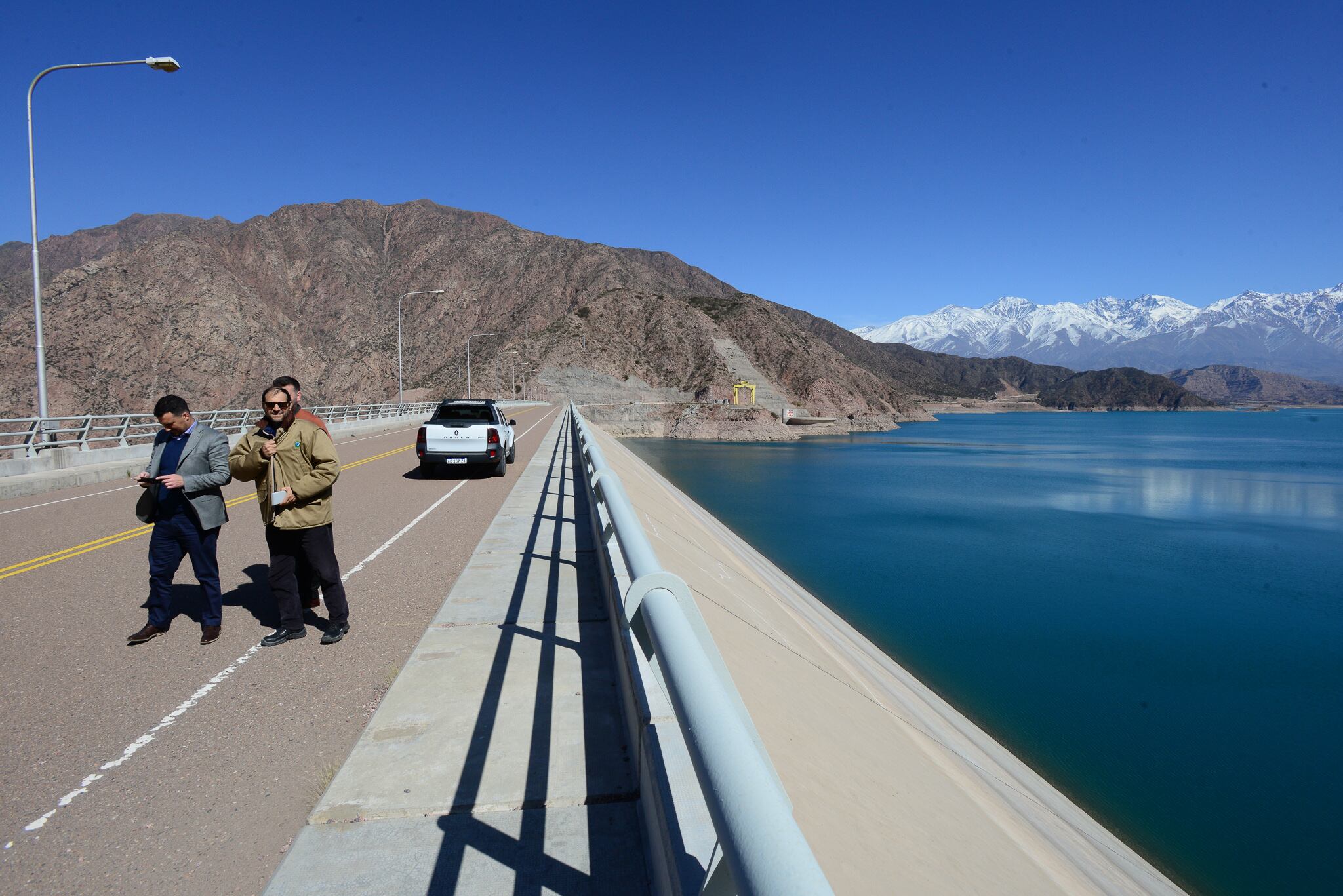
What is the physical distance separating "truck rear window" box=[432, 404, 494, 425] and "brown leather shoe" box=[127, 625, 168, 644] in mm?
10624

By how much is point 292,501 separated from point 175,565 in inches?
46.2

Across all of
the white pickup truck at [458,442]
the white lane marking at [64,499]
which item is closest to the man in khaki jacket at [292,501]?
the white lane marking at [64,499]

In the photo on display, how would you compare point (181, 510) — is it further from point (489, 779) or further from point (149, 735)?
point (489, 779)

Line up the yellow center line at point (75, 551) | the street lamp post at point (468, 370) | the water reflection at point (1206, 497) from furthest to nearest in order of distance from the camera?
the street lamp post at point (468, 370) < the water reflection at point (1206, 497) < the yellow center line at point (75, 551)

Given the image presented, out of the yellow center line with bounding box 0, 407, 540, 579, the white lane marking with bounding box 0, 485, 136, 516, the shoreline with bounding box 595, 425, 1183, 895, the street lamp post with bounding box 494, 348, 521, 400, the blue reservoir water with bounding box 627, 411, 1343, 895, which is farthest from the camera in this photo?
the street lamp post with bounding box 494, 348, 521, 400

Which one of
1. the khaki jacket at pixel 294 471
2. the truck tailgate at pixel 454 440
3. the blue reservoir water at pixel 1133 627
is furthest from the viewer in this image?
the truck tailgate at pixel 454 440

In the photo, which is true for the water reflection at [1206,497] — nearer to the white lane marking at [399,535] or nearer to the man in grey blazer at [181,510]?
the white lane marking at [399,535]

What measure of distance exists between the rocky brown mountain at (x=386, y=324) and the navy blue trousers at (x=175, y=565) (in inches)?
3425

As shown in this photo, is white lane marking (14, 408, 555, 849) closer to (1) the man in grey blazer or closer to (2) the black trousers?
(2) the black trousers

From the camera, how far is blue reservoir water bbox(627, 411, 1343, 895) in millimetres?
8305

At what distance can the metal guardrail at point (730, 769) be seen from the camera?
3.89 ft

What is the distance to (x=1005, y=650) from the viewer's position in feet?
44.8

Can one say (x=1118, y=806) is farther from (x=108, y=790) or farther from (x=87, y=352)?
(x=87, y=352)

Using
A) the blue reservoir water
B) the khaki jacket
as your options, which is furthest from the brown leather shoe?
the blue reservoir water
